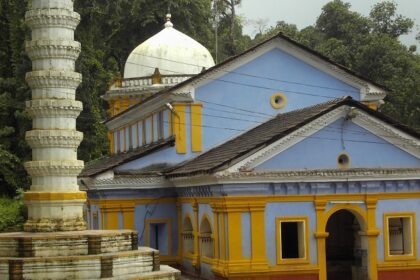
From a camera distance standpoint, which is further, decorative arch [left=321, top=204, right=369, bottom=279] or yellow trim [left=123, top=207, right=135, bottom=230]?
yellow trim [left=123, top=207, right=135, bottom=230]

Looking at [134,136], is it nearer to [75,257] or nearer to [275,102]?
[275,102]

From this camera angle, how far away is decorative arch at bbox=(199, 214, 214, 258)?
2319 centimetres

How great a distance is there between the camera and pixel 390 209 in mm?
22688

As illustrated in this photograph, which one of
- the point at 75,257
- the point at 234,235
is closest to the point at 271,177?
the point at 234,235

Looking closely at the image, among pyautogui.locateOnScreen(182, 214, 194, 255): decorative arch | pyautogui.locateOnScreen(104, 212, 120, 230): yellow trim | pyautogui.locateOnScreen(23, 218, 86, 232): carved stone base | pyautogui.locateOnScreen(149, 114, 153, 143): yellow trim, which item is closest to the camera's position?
pyautogui.locateOnScreen(23, 218, 86, 232): carved stone base

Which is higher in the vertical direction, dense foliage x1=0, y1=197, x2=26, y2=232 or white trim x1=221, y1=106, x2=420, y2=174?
white trim x1=221, y1=106, x2=420, y2=174

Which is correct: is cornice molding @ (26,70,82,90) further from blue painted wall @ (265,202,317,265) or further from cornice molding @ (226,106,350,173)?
blue painted wall @ (265,202,317,265)

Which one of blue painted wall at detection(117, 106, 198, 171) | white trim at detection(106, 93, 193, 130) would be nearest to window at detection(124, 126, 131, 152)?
white trim at detection(106, 93, 193, 130)

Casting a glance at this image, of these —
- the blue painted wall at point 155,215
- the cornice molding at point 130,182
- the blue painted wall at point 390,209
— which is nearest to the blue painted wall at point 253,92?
Answer: the cornice molding at point 130,182

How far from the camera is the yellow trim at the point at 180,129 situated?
1014 inches

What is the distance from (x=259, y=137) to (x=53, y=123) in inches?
283

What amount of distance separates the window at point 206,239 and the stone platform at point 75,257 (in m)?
5.99

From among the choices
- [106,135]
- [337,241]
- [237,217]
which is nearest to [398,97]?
[106,135]

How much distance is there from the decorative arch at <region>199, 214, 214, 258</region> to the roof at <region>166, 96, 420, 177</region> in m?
1.49
